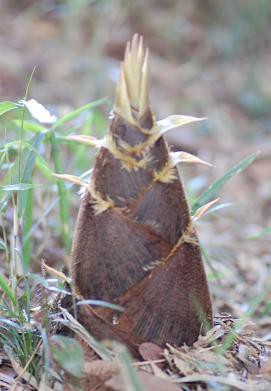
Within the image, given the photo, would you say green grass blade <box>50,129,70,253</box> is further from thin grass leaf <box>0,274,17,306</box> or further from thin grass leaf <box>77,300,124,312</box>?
thin grass leaf <box>77,300,124,312</box>

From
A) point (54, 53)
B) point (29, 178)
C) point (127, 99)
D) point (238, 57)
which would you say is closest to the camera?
point (127, 99)

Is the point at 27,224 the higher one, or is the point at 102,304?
the point at 102,304

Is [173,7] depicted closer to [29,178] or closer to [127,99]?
[29,178]

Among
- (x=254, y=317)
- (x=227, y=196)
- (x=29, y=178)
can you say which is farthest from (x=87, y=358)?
(x=227, y=196)

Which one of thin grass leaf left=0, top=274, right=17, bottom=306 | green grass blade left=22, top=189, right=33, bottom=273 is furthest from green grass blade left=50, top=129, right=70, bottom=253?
thin grass leaf left=0, top=274, right=17, bottom=306

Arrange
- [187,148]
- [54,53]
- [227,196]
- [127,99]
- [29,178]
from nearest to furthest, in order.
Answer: [127,99] < [29,178] < [227,196] < [187,148] < [54,53]

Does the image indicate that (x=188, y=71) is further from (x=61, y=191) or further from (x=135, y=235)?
(x=135, y=235)

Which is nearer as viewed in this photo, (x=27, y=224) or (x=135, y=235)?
(x=135, y=235)

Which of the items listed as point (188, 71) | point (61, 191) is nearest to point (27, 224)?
point (61, 191)
